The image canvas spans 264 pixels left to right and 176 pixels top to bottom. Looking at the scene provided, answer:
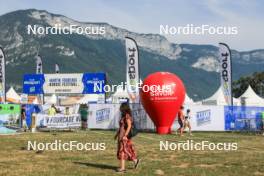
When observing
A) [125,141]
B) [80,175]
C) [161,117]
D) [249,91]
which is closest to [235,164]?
[125,141]

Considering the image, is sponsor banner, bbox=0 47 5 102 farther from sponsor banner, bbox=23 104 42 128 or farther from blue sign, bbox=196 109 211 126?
blue sign, bbox=196 109 211 126

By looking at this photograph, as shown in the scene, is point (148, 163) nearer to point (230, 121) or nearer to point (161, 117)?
point (161, 117)

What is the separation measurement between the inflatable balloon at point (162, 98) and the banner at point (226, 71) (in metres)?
8.17

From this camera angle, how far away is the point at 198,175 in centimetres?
1259

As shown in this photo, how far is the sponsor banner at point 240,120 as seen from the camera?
117 feet

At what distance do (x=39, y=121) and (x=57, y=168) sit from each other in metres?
19.7

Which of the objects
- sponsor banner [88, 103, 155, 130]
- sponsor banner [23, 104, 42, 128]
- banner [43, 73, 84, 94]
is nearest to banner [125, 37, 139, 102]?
sponsor banner [88, 103, 155, 130]

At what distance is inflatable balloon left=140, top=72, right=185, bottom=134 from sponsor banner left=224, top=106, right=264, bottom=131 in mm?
6337

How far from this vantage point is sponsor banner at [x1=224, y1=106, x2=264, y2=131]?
35750 millimetres

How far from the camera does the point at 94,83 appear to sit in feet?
131

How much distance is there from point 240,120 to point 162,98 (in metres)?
9.01

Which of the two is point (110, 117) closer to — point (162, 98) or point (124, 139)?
point (162, 98)

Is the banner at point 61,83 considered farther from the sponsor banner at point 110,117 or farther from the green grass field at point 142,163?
the green grass field at point 142,163

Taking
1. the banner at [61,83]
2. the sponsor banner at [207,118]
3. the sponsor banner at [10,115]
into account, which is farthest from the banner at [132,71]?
the sponsor banner at [10,115]
